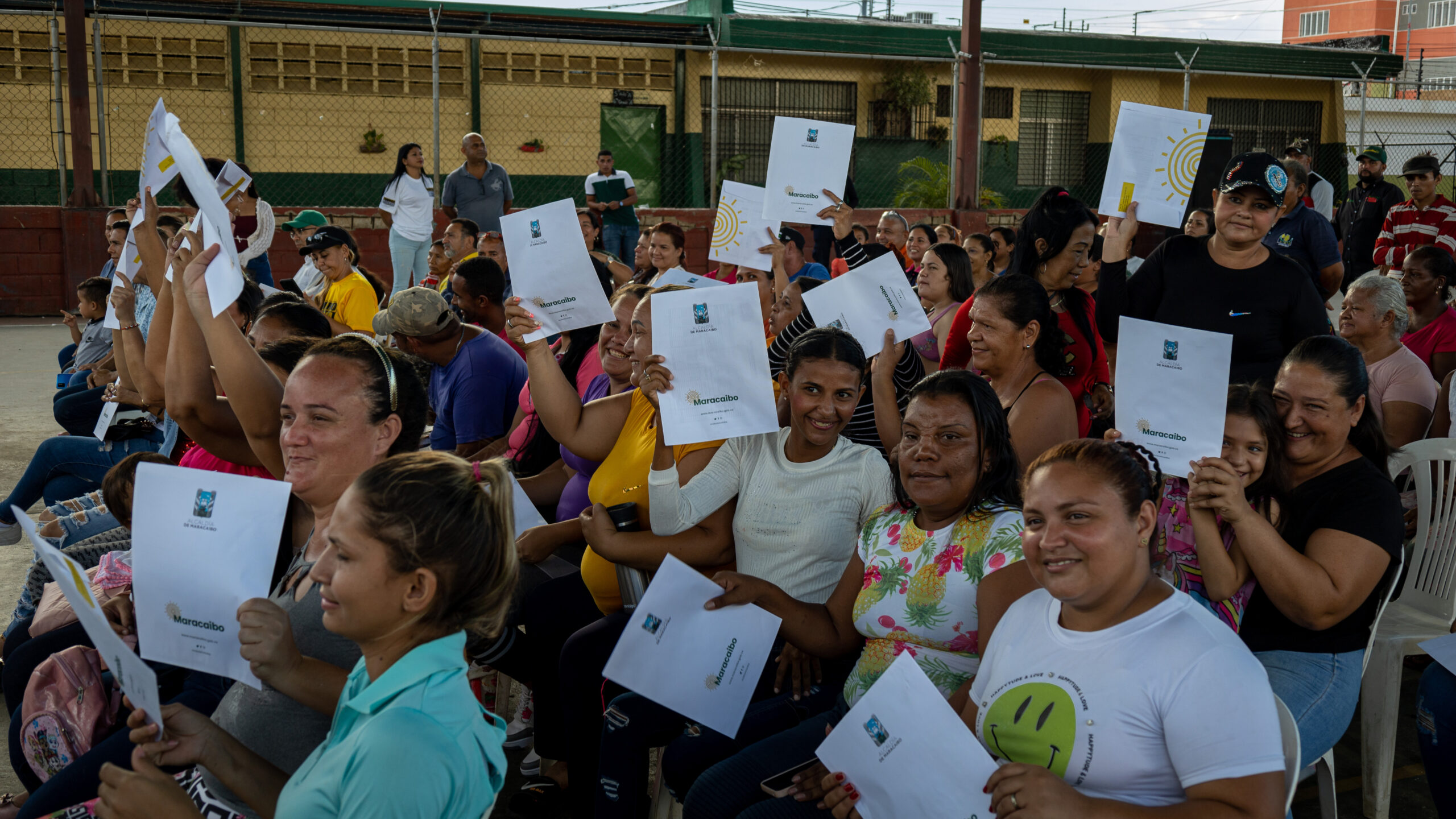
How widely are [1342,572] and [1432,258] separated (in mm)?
3240

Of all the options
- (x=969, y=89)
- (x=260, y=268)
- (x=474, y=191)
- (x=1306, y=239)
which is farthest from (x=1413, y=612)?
(x=969, y=89)

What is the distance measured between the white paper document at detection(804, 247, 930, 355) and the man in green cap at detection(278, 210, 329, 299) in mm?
4352

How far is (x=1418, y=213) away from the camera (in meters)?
7.42

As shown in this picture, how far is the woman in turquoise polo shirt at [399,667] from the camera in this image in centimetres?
158

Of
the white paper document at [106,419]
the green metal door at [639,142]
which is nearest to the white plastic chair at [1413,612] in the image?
the white paper document at [106,419]

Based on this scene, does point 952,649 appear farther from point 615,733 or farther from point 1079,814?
point 615,733

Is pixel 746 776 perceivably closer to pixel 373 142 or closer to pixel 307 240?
pixel 307 240

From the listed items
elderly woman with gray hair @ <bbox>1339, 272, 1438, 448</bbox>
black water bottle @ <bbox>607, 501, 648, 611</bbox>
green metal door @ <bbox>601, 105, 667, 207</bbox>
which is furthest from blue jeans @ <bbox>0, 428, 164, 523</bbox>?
green metal door @ <bbox>601, 105, 667, 207</bbox>

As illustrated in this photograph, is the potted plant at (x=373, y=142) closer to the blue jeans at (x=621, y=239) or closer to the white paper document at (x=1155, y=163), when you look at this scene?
the blue jeans at (x=621, y=239)

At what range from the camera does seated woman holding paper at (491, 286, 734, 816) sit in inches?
115

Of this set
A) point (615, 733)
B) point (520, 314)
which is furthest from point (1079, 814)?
point (520, 314)

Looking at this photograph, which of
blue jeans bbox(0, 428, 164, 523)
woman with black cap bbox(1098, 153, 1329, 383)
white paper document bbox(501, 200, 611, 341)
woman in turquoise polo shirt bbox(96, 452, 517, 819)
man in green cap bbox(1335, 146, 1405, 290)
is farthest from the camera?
man in green cap bbox(1335, 146, 1405, 290)

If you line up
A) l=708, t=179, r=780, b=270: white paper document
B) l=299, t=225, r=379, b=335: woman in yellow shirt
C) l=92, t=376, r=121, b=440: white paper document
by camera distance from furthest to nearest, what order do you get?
l=299, t=225, r=379, b=335: woman in yellow shirt, l=708, t=179, r=780, b=270: white paper document, l=92, t=376, r=121, b=440: white paper document

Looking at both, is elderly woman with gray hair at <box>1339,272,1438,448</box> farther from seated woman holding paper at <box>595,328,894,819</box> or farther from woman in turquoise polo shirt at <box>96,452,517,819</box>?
woman in turquoise polo shirt at <box>96,452,517,819</box>
